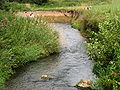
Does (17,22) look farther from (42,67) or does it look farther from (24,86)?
(24,86)

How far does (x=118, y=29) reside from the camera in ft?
39.3

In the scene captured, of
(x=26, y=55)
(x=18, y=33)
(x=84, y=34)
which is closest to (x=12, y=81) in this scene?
(x=26, y=55)

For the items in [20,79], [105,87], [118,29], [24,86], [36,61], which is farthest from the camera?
[36,61]

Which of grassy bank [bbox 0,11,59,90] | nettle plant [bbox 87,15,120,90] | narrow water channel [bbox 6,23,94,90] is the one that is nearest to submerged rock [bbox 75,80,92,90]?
narrow water channel [bbox 6,23,94,90]

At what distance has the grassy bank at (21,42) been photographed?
49.6 feet

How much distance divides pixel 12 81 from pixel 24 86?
3.07 feet

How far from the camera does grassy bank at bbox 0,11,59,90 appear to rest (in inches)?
595

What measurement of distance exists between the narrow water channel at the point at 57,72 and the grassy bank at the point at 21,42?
1.61 ft

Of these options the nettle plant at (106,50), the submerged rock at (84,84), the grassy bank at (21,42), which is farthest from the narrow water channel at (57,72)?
the nettle plant at (106,50)

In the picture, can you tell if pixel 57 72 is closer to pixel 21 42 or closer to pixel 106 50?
pixel 21 42

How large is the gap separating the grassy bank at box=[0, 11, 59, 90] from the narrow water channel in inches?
19.4

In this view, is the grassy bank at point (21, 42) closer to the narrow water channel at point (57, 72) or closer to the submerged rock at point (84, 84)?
the narrow water channel at point (57, 72)

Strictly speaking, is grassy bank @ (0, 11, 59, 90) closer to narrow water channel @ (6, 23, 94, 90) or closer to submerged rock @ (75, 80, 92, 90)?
narrow water channel @ (6, 23, 94, 90)

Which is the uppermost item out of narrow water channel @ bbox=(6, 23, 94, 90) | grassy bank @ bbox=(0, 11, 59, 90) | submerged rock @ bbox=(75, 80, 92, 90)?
grassy bank @ bbox=(0, 11, 59, 90)
